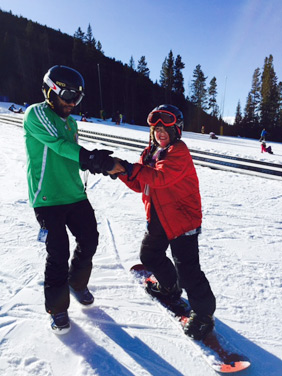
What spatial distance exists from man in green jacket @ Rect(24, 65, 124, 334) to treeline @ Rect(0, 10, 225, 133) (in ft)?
170

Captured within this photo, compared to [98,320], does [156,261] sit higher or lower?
higher

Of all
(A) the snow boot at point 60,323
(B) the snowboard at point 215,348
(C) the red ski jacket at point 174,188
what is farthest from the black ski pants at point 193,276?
(A) the snow boot at point 60,323

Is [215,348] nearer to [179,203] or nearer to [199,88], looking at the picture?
[179,203]

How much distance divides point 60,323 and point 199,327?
4.15ft

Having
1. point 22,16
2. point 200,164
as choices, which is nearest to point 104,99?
point 22,16

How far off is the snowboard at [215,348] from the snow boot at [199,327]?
1.6 inches

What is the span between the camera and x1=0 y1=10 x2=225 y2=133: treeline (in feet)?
176

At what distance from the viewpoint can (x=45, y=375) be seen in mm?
1891

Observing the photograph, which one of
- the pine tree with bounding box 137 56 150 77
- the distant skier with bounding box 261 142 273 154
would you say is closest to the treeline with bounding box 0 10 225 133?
the pine tree with bounding box 137 56 150 77

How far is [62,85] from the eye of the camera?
2.20 m

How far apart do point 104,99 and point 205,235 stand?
59.9 meters

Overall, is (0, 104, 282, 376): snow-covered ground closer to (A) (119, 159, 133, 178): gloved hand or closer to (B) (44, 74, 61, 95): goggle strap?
(A) (119, 159, 133, 178): gloved hand

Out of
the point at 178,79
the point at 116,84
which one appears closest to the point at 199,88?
the point at 178,79

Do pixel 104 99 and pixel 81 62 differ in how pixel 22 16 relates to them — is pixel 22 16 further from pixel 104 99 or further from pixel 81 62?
pixel 104 99
